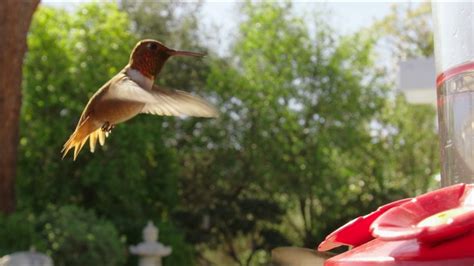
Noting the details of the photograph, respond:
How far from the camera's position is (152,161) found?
469 inches

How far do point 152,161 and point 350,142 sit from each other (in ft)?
11.2

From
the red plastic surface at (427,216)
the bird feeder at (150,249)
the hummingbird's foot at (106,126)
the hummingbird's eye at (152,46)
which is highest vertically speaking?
the hummingbird's eye at (152,46)

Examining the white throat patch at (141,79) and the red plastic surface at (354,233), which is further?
the white throat patch at (141,79)

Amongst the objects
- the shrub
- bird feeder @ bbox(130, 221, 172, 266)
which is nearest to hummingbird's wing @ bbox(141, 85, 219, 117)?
the shrub

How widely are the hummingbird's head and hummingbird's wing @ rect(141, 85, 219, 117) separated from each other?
0.05m

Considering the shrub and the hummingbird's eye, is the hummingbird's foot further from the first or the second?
the shrub

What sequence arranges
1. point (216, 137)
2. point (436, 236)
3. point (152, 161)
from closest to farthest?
1. point (436, 236)
2. point (152, 161)
3. point (216, 137)

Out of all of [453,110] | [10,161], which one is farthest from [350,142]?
[453,110]

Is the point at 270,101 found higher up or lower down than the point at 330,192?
higher up

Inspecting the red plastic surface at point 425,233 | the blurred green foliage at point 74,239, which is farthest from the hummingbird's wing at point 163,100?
the blurred green foliage at point 74,239

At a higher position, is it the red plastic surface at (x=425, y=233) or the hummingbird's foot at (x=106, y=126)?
the hummingbird's foot at (x=106, y=126)

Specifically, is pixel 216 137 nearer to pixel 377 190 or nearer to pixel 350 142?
pixel 350 142

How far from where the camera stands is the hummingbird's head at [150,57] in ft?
6.68

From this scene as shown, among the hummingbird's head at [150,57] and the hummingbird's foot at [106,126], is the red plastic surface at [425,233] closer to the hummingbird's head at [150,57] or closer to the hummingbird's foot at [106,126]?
the hummingbird's head at [150,57]
